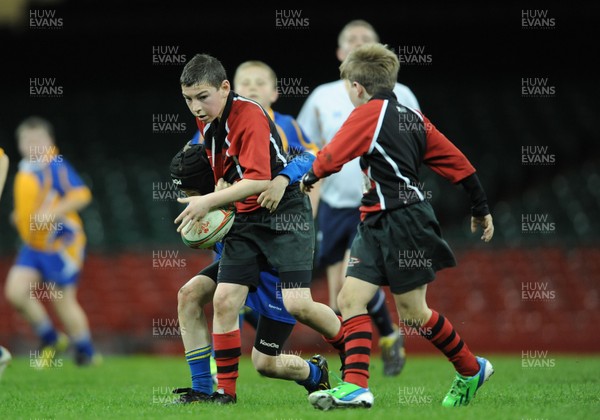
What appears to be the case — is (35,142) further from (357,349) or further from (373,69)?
(357,349)

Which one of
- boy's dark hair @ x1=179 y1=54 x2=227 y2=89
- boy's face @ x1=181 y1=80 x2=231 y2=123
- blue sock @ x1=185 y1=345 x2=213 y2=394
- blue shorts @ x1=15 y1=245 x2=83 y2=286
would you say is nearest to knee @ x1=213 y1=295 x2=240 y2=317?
blue sock @ x1=185 y1=345 x2=213 y2=394

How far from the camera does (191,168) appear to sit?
5.60 metres

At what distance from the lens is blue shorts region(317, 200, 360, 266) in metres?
7.86

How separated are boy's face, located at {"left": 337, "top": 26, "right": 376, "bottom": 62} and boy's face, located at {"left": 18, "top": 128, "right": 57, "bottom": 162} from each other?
3806 millimetres

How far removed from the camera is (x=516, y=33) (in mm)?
19172

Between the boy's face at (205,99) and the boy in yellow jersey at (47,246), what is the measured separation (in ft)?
16.4

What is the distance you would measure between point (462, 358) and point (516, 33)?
1505 centimetres

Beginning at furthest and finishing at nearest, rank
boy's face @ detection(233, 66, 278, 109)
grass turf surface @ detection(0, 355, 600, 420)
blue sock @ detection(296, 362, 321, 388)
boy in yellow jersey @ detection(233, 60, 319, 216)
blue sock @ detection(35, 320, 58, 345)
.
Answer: blue sock @ detection(35, 320, 58, 345) < boy's face @ detection(233, 66, 278, 109) < boy in yellow jersey @ detection(233, 60, 319, 216) < blue sock @ detection(296, 362, 321, 388) < grass turf surface @ detection(0, 355, 600, 420)

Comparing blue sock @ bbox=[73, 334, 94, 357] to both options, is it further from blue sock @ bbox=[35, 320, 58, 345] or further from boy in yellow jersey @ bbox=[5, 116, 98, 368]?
blue sock @ bbox=[35, 320, 58, 345]

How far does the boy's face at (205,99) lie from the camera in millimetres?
5277

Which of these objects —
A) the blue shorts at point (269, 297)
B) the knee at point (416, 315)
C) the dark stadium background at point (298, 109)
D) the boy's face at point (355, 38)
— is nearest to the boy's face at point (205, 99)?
the blue shorts at point (269, 297)

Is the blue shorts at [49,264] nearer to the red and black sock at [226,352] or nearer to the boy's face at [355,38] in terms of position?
the boy's face at [355,38]

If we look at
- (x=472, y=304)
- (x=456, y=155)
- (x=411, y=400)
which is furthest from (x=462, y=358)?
(x=472, y=304)

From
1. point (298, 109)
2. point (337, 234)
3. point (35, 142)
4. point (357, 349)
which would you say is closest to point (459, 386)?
point (357, 349)
